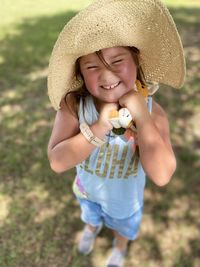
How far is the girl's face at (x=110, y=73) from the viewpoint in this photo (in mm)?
1933

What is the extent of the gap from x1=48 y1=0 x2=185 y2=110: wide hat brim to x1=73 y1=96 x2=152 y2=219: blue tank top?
0.19 metres

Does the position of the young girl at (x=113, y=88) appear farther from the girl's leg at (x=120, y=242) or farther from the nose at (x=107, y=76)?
the girl's leg at (x=120, y=242)

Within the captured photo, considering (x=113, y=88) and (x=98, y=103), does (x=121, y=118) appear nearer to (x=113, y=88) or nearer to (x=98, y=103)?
(x=113, y=88)

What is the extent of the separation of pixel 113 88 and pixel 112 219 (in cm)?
112

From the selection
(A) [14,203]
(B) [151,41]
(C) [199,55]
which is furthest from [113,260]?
(C) [199,55]

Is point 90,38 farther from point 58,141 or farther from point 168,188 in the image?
point 168,188

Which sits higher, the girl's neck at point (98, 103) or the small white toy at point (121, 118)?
the small white toy at point (121, 118)

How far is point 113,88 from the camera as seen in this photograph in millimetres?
1977

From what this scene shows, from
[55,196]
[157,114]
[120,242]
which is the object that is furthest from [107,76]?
[55,196]

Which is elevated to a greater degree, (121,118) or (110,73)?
(110,73)

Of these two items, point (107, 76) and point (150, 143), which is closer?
point (107, 76)

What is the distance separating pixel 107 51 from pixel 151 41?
27cm

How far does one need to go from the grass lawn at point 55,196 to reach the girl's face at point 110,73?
64.1 inches

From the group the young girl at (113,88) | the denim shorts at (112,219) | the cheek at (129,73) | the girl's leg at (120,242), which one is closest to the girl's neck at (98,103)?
the young girl at (113,88)
